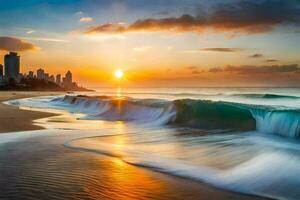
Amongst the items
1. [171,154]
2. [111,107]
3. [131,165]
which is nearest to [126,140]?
[171,154]

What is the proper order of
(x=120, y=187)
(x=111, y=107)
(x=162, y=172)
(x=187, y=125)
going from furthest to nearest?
1. (x=111, y=107)
2. (x=187, y=125)
3. (x=162, y=172)
4. (x=120, y=187)

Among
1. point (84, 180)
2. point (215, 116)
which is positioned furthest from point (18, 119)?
point (84, 180)

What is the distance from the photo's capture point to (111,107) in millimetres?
33000

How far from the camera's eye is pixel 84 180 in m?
7.48

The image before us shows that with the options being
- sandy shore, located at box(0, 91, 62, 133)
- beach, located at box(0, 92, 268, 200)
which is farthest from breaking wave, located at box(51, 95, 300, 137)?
beach, located at box(0, 92, 268, 200)

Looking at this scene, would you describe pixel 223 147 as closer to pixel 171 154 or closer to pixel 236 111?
pixel 171 154

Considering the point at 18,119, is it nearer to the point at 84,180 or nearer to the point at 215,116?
the point at 215,116

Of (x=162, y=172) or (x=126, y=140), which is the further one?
(x=126, y=140)

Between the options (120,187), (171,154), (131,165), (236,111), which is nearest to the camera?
(120,187)

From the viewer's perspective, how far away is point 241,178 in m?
8.02

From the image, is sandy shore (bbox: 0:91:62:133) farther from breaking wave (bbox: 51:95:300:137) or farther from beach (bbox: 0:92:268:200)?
beach (bbox: 0:92:268:200)

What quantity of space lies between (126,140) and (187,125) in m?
8.40

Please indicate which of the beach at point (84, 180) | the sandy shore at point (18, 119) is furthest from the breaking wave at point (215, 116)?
the beach at point (84, 180)

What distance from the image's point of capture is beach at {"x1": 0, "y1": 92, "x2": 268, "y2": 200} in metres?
6.54
